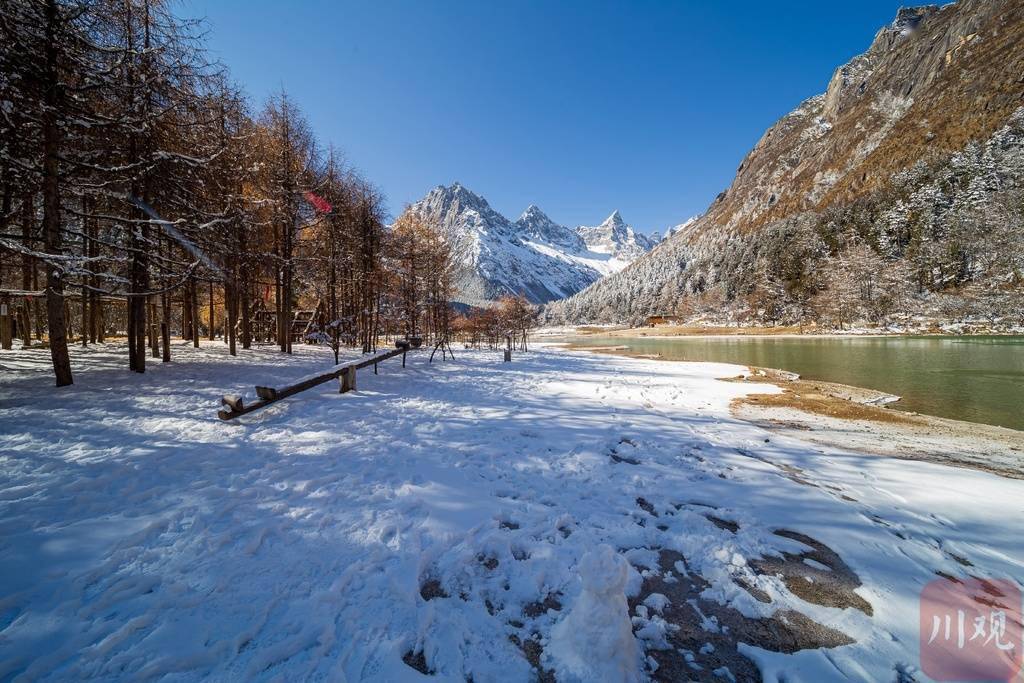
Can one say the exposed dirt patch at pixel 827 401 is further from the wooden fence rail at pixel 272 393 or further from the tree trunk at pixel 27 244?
the tree trunk at pixel 27 244

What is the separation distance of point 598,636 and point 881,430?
10055 millimetres

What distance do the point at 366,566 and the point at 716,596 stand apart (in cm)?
279

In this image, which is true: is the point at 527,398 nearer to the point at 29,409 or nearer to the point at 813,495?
Result: the point at 813,495

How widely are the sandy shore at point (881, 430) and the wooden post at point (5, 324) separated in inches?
979

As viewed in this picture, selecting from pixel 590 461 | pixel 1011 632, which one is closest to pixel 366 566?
pixel 590 461

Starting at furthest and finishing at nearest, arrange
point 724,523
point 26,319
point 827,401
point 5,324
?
point 26,319, point 5,324, point 827,401, point 724,523

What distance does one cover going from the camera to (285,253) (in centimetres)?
1561

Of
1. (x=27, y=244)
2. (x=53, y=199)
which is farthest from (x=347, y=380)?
(x=27, y=244)

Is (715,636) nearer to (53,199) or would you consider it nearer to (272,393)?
(272,393)

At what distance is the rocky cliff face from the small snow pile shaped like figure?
91.9 metres

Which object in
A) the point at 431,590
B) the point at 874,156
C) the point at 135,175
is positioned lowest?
the point at 431,590

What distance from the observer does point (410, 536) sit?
329 cm

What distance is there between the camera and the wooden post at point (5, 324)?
43.4 feet

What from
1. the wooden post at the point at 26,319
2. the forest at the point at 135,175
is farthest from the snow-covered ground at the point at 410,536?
the wooden post at the point at 26,319
